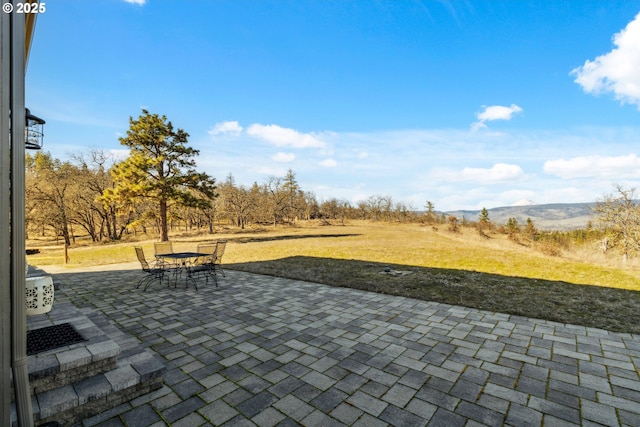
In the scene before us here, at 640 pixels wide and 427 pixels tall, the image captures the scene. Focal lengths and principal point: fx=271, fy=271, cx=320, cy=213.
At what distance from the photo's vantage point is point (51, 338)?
2713 mm

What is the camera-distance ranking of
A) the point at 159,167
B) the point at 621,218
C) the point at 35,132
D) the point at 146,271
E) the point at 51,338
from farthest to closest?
the point at 159,167 → the point at 621,218 → the point at 146,271 → the point at 35,132 → the point at 51,338

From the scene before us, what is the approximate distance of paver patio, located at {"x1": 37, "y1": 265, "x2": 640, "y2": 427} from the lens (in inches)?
82.6

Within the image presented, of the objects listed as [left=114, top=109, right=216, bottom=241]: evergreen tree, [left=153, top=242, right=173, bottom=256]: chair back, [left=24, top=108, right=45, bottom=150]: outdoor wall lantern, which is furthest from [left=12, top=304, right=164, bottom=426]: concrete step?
[left=114, top=109, right=216, bottom=241]: evergreen tree

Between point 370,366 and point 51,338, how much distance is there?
3.23 m

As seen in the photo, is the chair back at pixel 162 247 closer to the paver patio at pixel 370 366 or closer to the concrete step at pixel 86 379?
the paver patio at pixel 370 366

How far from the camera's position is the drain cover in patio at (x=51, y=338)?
250 centimetres

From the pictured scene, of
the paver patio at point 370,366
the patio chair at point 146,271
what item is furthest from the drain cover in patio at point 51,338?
the patio chair at point 146,271

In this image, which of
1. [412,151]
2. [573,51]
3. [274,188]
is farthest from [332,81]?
[274,188]

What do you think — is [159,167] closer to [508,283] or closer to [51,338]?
[51,338]

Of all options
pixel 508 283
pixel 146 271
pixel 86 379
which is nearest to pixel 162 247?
pixel 146 271

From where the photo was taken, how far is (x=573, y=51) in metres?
11.6

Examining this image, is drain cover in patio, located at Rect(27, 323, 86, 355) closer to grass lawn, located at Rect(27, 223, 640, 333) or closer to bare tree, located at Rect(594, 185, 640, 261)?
grass lawn, located at Rect(27, 223, 640, 333)

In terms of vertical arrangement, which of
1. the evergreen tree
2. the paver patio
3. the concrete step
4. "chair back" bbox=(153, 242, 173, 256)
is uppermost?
the evergreen tree

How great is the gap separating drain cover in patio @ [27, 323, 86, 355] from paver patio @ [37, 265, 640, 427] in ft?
2.53
